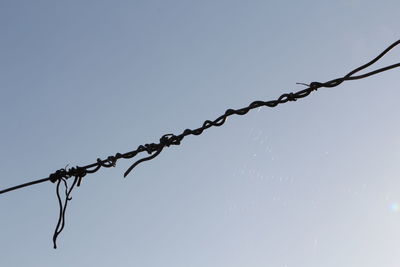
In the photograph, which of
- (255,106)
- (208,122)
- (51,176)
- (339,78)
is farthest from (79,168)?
(339,78)

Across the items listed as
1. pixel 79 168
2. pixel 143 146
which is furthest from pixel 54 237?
pixel 143 146

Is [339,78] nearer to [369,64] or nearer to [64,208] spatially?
[369,64]

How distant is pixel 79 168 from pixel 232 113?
1.08 meters

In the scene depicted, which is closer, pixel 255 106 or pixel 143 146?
pixel 255 106

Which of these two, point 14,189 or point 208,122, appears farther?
point 14,189

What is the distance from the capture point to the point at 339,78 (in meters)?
2.73

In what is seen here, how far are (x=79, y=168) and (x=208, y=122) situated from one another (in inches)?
36.9

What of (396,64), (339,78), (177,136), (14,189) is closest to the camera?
(396,64)

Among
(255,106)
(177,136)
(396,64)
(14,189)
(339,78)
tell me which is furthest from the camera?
(14,189)

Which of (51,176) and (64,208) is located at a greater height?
(51,176)

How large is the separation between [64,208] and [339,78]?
5.76ft

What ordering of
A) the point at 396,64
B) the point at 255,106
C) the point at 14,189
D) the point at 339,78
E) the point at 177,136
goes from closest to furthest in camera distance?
the point at 396,64 → the point at 339,78 → the point at 255,106 → the point at 177,136 → the point at 14,189

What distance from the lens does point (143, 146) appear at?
328 cm

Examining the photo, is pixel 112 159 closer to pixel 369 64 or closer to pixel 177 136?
pixel 177 136
